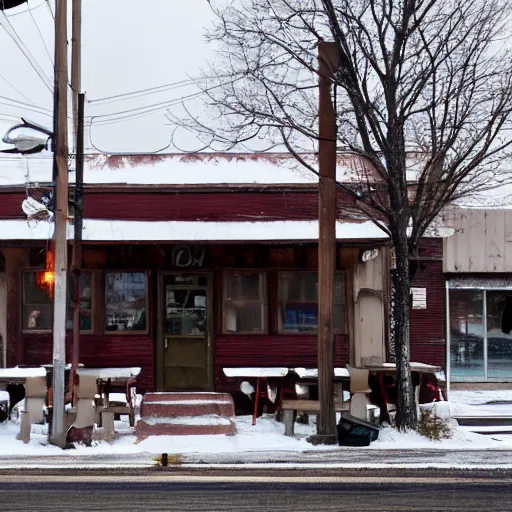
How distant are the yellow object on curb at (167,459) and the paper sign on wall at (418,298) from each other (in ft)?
23.0

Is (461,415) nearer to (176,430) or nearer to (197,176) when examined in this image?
(176,430)

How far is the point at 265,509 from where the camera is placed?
306 inches

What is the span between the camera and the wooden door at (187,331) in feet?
49.8

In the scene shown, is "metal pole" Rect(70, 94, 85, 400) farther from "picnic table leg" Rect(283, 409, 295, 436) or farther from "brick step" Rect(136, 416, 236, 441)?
"picnic table leg" Rect(283, 409, 295, 436)

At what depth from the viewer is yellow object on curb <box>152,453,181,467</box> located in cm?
1041

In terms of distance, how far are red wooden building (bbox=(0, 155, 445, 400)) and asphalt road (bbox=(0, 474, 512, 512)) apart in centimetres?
562

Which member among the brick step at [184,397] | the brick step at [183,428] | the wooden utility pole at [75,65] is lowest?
the brick step at [183,428]

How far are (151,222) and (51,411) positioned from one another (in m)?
3.94

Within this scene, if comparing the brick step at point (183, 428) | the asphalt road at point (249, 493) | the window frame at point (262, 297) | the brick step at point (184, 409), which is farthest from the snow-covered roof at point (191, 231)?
the asphalt road at point (249, 493)

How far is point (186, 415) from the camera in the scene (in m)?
12.6

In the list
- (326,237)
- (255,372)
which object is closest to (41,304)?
(255,372)

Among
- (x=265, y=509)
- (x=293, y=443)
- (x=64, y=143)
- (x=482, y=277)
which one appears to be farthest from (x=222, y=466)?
(x=482, y=277)

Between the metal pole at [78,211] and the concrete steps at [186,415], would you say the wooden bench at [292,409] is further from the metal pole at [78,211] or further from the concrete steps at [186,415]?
the metal pole at [78,211]

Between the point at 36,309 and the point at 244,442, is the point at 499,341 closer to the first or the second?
the point at 244,442
